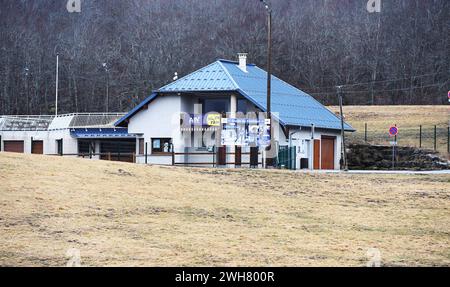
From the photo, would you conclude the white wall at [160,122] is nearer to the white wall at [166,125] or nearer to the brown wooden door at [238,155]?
the white wall at [166,125]

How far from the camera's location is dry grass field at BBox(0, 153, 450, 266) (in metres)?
19.9

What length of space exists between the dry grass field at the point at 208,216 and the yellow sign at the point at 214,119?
1287cm

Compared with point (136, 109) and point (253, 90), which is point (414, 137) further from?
point (136, 109)

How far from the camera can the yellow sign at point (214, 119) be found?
52281 millimetres

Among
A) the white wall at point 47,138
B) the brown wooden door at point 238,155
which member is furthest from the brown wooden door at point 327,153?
the white wall at point 47,138

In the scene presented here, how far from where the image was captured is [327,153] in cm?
5747

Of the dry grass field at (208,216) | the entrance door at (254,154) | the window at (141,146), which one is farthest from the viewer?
the window at (141,146)

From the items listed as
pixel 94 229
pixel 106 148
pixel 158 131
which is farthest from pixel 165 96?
pixel 94 229

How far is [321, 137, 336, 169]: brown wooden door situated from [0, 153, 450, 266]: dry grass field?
17.2m

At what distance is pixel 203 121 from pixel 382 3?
242 feet

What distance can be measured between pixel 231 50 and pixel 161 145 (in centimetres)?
6509

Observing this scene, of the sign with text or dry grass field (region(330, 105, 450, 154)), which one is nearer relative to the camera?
the sign with text

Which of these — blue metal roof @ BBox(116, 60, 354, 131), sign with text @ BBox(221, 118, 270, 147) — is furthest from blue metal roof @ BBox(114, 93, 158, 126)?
sign with text @ BBox(221, 118, 270, 147)

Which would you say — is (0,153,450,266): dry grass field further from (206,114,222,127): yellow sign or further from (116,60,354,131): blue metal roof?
(116,60,354,131): blue metal roof
